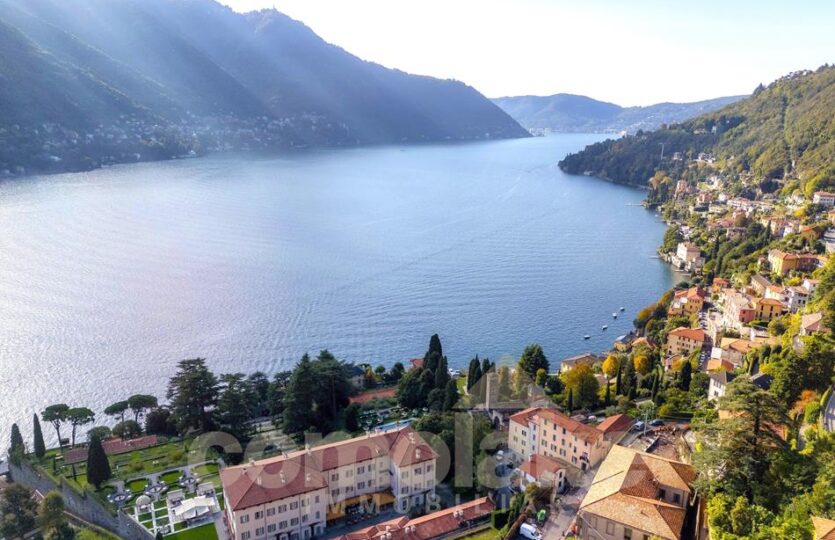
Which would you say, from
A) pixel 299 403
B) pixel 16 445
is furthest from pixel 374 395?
pixel 16 445

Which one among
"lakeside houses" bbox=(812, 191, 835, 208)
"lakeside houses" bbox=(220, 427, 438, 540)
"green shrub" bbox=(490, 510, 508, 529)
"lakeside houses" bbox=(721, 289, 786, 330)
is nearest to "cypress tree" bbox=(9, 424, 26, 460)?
"lakeside houses" bbox=(220, 427, 438, 540)

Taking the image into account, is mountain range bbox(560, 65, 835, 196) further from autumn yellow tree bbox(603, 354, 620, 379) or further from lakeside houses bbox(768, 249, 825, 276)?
autumn yellow tree bbox(603, 354, 620, 379)

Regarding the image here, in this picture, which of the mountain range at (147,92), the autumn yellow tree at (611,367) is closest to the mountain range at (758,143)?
the autumn yellow tree at (611,367)

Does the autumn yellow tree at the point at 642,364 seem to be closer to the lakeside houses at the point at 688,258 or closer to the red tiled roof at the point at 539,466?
the red tiled roof at the point at 539,466

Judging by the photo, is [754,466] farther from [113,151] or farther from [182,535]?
[113,151]

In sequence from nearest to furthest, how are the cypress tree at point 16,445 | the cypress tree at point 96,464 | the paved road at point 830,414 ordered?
the paved road at point 830,414
the cypress tree at point 96,464
the cypress tree at point 16,445

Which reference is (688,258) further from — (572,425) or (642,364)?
(572,425)

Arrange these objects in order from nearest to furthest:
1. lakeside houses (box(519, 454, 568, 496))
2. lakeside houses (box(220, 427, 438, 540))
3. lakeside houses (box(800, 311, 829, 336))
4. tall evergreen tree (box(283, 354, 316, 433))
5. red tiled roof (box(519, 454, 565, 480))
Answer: lakeside houses (box(220, 427, 438, 540)) < lakeside houses (box(519, 454, 568, 496)) < red tiled roof (box(519, 454, 565, 480)) < lakeside houses (box(800, 311, 829, 336)) < tall evergreen tree (box(283, 354, 316, 433))
